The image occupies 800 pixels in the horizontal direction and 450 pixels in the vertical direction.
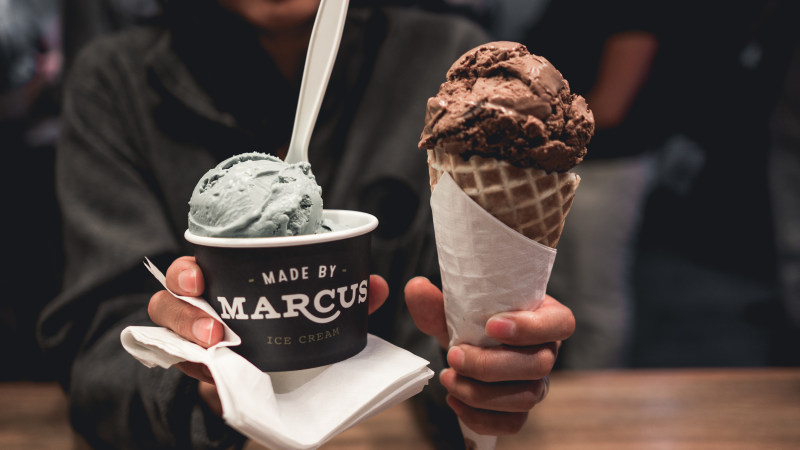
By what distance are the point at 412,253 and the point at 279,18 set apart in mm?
868

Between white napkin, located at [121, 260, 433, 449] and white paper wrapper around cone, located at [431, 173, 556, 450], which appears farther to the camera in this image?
white paper wrapper around cone, located at [431, 173, 556, 450]

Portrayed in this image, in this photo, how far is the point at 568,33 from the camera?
1983 mm

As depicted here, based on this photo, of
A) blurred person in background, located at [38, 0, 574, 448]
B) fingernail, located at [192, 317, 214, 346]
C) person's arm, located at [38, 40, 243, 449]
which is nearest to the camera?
fingernail, located at [192, 317, 214, 346]

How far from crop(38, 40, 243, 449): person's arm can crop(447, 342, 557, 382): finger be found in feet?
1.52

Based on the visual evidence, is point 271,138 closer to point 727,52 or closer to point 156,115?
point 156,115

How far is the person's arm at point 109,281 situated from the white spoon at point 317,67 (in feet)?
1.72

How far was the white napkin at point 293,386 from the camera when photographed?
700 mm

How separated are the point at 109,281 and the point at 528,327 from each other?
3.84ft

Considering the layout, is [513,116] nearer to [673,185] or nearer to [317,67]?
[317,67]

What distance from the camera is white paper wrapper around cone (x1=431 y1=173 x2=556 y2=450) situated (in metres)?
0.88

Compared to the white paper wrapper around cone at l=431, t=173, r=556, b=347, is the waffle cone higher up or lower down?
higher up

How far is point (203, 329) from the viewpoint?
0.81 m

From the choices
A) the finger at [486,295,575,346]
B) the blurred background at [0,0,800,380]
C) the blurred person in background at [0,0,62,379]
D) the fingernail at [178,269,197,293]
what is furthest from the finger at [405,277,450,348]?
the blurred person in background at [0,0,62,379]

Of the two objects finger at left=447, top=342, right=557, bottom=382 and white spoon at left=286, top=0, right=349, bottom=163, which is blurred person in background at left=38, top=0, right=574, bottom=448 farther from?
white spoon at left=286, top=0, right=349, bottom=163
